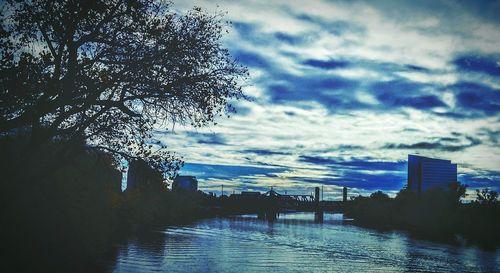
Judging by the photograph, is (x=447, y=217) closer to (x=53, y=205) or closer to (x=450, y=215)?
(x=450, y=215)

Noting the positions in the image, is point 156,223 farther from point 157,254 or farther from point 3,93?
point 3,93

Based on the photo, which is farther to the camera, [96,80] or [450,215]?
[450,215]

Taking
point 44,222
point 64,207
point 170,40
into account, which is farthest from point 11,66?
point 64,207

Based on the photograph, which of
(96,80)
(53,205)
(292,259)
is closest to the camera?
(96,80)

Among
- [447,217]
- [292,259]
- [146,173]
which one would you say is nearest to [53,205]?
[146,173]

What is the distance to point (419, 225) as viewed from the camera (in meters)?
125

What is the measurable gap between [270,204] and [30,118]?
576 ft

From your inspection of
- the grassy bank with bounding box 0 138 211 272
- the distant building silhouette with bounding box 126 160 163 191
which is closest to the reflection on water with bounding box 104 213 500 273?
the grassy bank with bounding box 0 138 211 272

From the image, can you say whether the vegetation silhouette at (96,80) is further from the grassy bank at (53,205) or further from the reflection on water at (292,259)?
the reflection on water at (292,259)

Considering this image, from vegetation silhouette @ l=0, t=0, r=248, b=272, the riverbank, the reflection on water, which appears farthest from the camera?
the riverbank

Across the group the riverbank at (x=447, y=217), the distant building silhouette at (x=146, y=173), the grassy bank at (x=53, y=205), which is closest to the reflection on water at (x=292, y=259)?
the grassy bank at (x=53, y=205)

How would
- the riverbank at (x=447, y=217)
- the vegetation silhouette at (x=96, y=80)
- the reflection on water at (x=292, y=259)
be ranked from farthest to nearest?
1. the riverbank at (x=447, y=217)
2. the reflection on water at (x=292, y=259)
3. the vegetation silhouette at (x=96, y=80)

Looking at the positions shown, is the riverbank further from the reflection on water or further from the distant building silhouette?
the distant building silhouette

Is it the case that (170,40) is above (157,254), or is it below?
above
